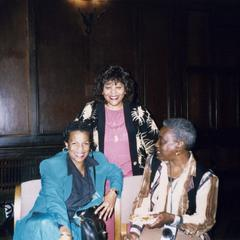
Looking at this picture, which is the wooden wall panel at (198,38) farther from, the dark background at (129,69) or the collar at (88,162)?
the collar at (88,162)

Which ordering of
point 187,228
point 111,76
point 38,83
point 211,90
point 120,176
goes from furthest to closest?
point 211,90
point 38,83
point 111,76
point 120,176
point 187,228

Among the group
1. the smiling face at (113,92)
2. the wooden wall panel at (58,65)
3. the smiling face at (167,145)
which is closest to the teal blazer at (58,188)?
the smiling face at (167,145)

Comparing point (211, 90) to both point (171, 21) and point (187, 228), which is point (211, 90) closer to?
point (171, 21)

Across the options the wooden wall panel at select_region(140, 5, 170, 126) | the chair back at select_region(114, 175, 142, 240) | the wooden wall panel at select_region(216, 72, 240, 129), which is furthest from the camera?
the wooden wall panel at select_region(216, 72, 240, 129)

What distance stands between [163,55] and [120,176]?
3.21m

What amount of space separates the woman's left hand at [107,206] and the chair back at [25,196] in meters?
0.41

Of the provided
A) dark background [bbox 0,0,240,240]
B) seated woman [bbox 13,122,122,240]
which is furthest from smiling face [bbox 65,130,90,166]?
dark background [bbox 0,0,240,240]

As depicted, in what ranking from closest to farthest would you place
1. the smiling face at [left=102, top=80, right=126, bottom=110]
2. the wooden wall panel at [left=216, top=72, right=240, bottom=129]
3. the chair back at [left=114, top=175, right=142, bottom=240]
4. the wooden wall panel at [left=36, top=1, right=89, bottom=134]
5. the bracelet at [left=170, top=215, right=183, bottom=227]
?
the bracelet at [left=170, top=215, right=183, bottom=227]
the chair back at [left=114, top=175, right=142, bottom=240]
the smiling face at [left=102, top=80, right=126, bottom=110]
the wooden wall panel at [left=36, top=1, right=89, bottom=134]
the wooden wall panel at [left=216, top=72, right=240, bottom=129]

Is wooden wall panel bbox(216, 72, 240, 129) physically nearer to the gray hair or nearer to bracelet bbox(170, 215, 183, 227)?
the gray hair

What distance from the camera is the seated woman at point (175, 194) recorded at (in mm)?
2072

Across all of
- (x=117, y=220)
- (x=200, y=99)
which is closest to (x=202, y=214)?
(x=117, y=220)

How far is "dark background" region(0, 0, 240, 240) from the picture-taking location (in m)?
4.73

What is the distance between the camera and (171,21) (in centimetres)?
534

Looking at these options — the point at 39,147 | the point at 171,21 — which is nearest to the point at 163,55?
the point at 171,21
